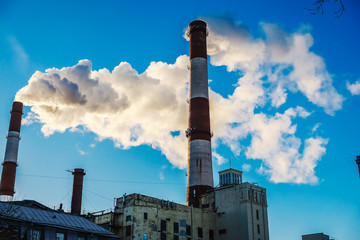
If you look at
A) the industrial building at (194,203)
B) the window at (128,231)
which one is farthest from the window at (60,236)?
the window at (128,231)

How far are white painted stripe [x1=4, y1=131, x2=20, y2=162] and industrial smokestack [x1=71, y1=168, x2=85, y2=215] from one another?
10.2 metres

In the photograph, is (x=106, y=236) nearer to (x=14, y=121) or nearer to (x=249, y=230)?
(x=249, y=230)

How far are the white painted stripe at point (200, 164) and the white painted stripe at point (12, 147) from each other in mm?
28928

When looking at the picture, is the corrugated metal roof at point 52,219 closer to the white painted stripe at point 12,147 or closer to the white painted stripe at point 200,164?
the white painted stripe at point 200,164

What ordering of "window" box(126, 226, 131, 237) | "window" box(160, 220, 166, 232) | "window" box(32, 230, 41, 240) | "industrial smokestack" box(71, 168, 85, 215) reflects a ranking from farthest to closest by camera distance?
"industrial smokestack" box(71, 168, 85, 215), "window" box(160, 220, 166, 232), "window" box(126, 226, 131, 237), "window" box(32, 230, 41, 240)

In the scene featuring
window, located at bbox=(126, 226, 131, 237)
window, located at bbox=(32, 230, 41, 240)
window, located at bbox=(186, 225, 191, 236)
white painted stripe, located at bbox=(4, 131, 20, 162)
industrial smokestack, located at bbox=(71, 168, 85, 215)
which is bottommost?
window, located at bbox=(32, 230, 41, 240)

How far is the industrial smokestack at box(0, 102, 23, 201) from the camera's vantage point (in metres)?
65.0

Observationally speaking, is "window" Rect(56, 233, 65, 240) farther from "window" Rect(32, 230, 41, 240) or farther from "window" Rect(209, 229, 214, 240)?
"window" Rect(209, 229, 214, 240)

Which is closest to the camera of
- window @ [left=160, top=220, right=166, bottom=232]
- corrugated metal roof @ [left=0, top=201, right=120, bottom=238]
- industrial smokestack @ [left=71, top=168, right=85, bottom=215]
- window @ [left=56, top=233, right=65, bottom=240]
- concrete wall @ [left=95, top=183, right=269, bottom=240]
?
corrugated metal roof @ [left=0, top=201, right=120, bottom=238]

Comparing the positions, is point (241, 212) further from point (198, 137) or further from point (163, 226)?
point (198, 137)

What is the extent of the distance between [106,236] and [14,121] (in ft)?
114

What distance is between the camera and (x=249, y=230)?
55.5 metres


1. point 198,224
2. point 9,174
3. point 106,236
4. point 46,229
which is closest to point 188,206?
point 198,224

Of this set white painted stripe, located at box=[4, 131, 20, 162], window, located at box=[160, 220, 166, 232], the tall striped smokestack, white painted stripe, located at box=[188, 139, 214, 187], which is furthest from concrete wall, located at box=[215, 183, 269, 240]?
white painted stripe, located at box=[4, 131, 20, 162]
